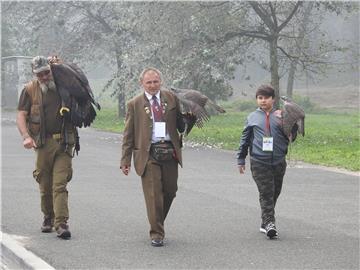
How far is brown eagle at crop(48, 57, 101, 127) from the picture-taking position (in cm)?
792

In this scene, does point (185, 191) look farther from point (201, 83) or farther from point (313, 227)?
point (201, 83)

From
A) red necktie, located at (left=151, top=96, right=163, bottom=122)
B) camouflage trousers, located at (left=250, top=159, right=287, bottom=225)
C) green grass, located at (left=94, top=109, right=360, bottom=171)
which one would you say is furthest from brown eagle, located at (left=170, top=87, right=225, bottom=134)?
green grass, located at (left=94, top=109, right=360, bottom=171)

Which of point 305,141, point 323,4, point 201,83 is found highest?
point 323,4

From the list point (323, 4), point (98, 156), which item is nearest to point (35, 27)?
point (323, 4)

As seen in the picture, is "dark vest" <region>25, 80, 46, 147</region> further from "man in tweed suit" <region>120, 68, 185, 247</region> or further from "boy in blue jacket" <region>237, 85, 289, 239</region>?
"boy in blue jacket" <region>237, 85, 289, 239</region>

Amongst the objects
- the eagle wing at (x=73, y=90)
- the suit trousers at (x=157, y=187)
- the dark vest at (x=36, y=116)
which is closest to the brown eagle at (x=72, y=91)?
the eagle wing at (x=73, y=90)

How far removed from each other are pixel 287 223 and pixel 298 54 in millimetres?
17287

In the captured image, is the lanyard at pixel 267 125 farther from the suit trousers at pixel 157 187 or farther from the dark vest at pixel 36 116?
the dark vest at pixel 36 116

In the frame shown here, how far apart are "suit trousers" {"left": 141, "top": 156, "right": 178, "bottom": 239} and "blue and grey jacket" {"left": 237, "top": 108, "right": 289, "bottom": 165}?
99cm

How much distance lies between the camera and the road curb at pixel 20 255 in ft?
21.9

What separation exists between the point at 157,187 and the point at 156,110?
0.79 meters

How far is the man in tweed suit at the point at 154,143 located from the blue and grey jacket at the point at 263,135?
0.86 meters

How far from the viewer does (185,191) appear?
11914 millimetres

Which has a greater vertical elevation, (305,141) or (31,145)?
(31,145)
